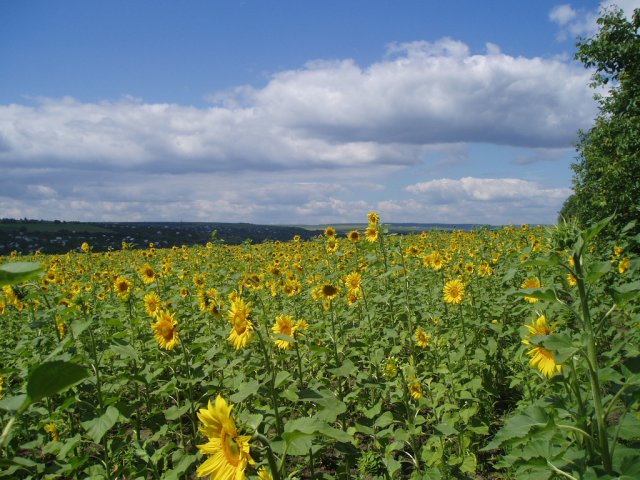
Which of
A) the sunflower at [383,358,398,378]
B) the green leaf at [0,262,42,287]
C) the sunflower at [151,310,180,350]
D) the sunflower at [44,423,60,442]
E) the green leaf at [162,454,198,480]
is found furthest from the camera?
the sunflower at [151,310,180,350]

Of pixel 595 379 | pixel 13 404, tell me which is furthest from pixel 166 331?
pixel 595 379

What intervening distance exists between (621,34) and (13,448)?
1668 cm

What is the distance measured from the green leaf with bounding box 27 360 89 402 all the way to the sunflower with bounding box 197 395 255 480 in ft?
2.42

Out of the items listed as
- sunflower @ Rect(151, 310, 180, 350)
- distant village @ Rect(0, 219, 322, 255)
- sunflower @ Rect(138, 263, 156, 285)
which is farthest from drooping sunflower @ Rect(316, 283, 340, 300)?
distant village @ Rect(0, 219, 322, 255)

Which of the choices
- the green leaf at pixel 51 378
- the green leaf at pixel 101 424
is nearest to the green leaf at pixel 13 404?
the green leaf at pixel 51 378

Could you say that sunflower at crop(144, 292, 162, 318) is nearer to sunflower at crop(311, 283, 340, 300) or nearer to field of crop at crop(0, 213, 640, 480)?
field of crop at crop(0, 213, 640, 480)

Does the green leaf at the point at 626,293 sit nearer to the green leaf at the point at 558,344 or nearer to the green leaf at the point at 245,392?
the green leaf at the point at 558,344

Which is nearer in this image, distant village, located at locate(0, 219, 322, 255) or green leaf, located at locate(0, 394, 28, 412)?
green leaf, located at locate(0, 394, 28, 412)

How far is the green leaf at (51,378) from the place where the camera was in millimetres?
884

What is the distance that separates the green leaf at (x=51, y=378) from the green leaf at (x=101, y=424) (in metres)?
2.25

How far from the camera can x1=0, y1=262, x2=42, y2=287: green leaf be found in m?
0.83

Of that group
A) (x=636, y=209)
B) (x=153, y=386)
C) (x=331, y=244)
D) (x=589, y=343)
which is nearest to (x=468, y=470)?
(x=589, y=343)

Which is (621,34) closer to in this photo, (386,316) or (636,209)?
(636,209)

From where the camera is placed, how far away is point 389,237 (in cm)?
579
